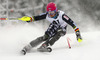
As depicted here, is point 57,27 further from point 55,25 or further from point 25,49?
point 25,49

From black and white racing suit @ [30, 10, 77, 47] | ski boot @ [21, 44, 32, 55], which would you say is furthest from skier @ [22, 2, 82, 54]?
ski boot @ [21, 44, 32, 55]

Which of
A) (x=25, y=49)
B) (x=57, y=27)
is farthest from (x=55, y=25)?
(x=25, y=49)

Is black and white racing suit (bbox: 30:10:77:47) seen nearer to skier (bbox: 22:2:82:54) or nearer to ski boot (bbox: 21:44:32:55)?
skier (bbox: 22:2:82:54)

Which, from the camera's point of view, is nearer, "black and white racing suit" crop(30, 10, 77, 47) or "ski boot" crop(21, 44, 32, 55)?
"ski boot" crop(21, 44, 32, 55)

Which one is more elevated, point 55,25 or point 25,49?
point 55,25

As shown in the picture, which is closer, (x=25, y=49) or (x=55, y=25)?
(x=25, y=49)

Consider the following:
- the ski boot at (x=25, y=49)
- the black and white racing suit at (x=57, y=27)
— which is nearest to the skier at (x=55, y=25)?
the black and white racing suit at (x=57, y=27)

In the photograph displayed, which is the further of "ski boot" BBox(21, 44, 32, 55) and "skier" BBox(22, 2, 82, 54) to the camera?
"skier" BBox(22, 2, 82, 54)

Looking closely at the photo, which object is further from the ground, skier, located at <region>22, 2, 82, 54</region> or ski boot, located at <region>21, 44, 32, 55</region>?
skier, located at <region>22, 2, 82, 54</region>

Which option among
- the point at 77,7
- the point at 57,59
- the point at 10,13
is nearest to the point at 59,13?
the point at 57,59

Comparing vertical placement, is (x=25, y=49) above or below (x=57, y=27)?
below

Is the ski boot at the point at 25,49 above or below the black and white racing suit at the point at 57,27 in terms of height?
below

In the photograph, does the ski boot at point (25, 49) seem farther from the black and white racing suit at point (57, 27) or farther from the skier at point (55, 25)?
the black and white racing suit at point (57, 27)

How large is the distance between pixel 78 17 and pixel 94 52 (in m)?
11.8
